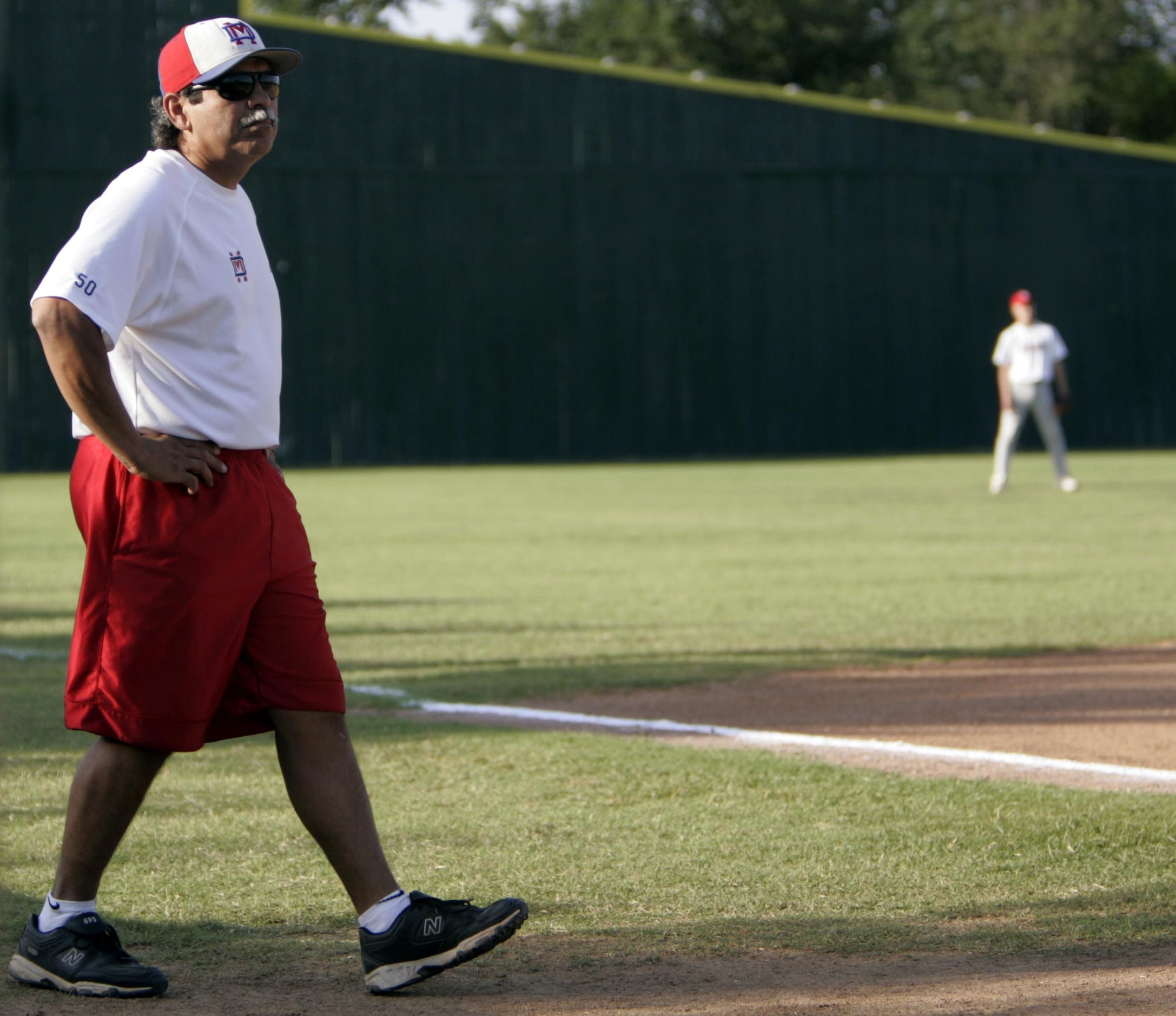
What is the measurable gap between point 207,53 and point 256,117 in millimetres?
182

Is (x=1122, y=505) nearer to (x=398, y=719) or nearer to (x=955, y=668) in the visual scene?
(x=955, y=668)

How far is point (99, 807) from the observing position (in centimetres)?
400

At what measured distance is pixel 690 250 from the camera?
35.1 m

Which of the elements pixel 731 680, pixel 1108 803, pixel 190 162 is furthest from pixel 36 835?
pixel 731 680

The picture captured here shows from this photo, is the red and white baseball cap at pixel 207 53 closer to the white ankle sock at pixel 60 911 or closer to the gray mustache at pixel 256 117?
the gray mustache at pixel 256 117

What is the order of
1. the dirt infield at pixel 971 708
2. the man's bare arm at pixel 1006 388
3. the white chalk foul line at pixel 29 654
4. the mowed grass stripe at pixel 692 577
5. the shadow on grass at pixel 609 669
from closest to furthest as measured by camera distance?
the dirt infield at pixel 971 708, the shadow on grass at pixel 609 669, the white chalk foul line at pixel 29 654, the mowed grass stripe at pixel 692 577, the man's bare arm at pixel 1006 388

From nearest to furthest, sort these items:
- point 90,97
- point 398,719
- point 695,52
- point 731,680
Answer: point 398,719 → point 731,680 → point 90,97 → point 695,52

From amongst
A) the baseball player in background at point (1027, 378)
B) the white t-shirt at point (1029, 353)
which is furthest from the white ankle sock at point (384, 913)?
the white t-shirt at point (1029, 353)

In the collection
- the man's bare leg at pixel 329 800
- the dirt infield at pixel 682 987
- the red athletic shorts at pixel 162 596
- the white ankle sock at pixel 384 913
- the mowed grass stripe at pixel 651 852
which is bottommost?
the mowed grass stripe at pixel 651 852

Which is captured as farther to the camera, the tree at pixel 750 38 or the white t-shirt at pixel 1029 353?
the tree at pixel 750 38

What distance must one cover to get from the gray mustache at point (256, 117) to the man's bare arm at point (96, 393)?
618 millimetres

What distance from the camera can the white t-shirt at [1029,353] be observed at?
2183 cm

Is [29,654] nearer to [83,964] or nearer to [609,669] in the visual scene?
[609,669]

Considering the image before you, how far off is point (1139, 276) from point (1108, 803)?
3278 cm
